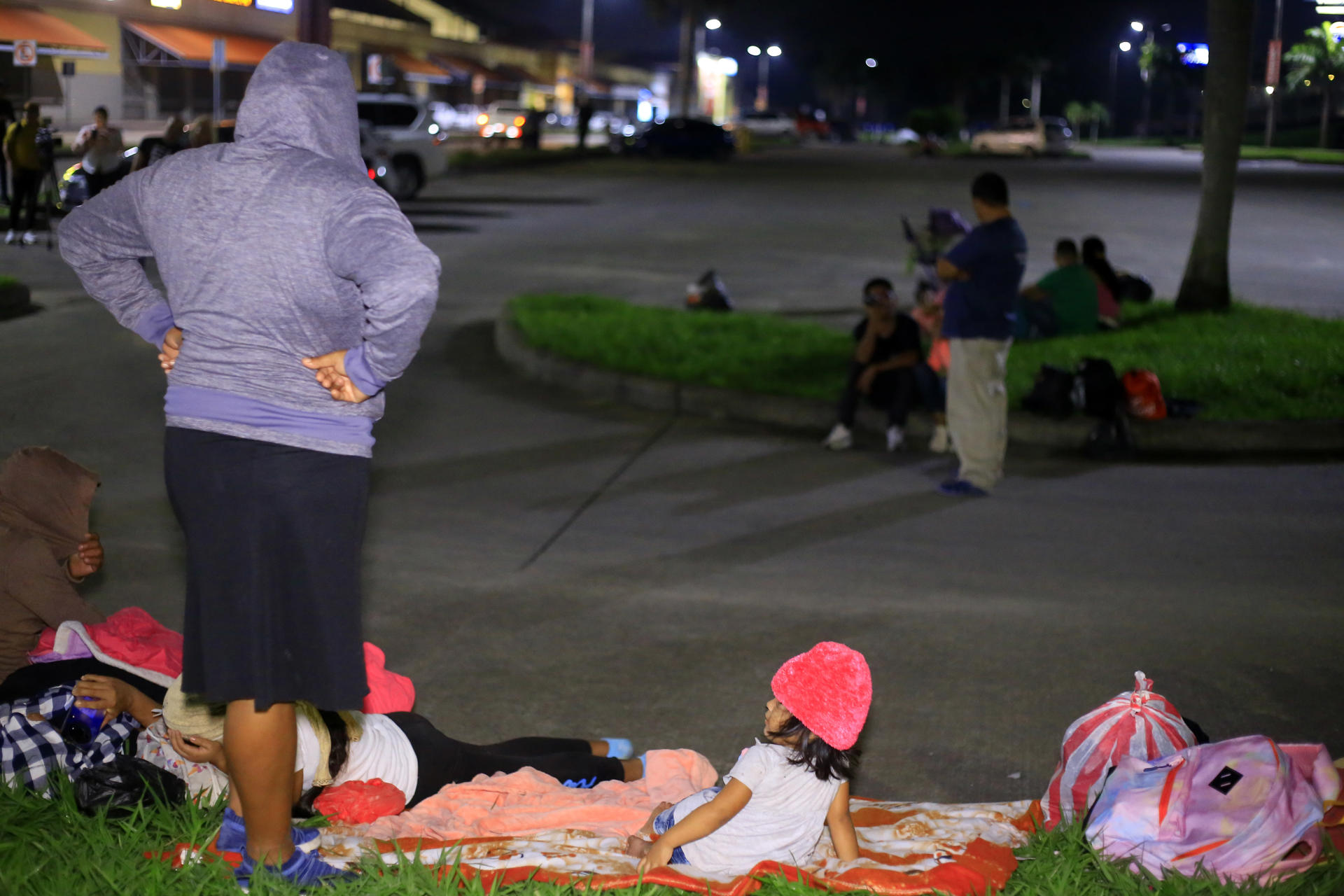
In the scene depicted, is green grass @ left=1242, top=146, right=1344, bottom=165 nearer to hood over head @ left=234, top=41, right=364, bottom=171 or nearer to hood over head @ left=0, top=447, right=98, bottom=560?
hood over head @ left=0, top=447, right=98, bottom=560

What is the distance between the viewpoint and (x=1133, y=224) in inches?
946

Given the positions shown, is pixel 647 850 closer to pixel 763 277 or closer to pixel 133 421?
pixel 133 421

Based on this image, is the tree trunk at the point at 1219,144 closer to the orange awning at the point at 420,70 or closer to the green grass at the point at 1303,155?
the green grass at the point at 1303,155

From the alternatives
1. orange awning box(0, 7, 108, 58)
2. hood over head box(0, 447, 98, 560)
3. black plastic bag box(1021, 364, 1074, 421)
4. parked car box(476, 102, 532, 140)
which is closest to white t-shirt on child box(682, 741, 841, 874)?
hood over head box(0, 447, 98, 560)

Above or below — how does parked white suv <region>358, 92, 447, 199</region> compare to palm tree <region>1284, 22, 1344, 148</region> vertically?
below

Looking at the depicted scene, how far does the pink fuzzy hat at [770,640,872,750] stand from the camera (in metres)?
3.41

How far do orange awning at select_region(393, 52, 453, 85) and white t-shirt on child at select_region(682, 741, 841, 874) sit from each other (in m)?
58.7

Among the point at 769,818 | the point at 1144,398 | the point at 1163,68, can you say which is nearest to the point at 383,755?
the point at 769,818

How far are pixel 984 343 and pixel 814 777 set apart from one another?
4.70 metres

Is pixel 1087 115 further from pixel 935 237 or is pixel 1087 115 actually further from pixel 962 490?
pixel 962 490

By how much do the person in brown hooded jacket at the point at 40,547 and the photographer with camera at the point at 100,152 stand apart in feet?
50.0

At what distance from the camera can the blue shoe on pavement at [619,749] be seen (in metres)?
4.36

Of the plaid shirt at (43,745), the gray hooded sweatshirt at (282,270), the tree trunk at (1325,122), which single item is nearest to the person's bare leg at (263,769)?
the gray hooded sweatshirt at (282,270)

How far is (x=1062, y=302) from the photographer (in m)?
12.0
